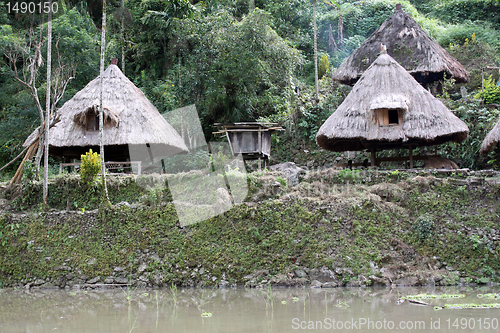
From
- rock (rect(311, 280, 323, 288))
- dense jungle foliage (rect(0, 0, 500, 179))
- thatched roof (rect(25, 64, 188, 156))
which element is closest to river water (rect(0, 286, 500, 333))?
rock (rect(311, 280, 323, 288))

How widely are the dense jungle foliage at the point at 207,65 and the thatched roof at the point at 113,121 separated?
107 centimetres

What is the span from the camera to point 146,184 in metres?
11.5

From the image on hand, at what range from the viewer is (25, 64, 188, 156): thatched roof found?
13547 millimetres

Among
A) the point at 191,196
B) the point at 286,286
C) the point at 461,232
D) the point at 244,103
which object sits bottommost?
the point at 286,286

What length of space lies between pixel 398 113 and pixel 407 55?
15.2 feet

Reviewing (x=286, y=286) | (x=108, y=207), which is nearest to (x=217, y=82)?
(x=108, y=207)

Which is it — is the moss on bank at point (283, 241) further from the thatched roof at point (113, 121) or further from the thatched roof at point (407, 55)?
the thatched roof at point (407, 55)

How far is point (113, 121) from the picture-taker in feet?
45.0

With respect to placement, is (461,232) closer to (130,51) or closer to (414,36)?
(414,36)

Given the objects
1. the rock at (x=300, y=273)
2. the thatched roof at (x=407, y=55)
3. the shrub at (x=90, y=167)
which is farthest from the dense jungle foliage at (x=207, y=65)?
the rock at (x=300, y=273)

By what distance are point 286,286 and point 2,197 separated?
24.1 ft

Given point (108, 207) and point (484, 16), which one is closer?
point (108, 207)

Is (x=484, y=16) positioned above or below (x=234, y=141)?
above

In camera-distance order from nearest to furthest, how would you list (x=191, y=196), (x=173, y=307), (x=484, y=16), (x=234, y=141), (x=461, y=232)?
(x=173, y=307)
(x=461, y=232)
(x=191, y=196)
(x=234, y=141)
(x=484, y=16)
